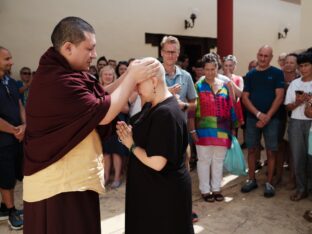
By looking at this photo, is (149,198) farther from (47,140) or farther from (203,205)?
(203,205)

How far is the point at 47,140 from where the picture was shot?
167cm

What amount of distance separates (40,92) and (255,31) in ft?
36.0

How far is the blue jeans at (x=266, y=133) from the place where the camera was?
4.17 meters

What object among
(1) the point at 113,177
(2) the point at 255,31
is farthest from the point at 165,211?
(2) the point at 255,31

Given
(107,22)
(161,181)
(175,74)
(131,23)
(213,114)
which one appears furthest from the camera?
(131,23)

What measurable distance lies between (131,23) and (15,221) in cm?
582

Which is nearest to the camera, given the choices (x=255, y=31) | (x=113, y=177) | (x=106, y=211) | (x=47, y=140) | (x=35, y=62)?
(x=47, y=140)

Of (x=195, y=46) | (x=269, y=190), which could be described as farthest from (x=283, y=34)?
(x=269, y=190)

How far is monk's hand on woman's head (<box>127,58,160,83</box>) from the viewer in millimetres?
1830

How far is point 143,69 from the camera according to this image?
1840 mm

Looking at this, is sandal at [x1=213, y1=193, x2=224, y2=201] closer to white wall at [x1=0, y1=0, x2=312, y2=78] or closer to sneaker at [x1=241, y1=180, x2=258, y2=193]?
sneaker at [x1=241, y1=180, x2=258, y2=193]

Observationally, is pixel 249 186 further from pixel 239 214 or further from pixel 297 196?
pixel 239 214

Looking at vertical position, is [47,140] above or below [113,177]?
above

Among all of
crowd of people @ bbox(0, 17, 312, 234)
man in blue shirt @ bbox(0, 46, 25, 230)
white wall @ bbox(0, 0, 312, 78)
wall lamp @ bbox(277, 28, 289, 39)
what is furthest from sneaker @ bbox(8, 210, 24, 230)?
wall lamp @ bbox(277, 28, 289, 39)
